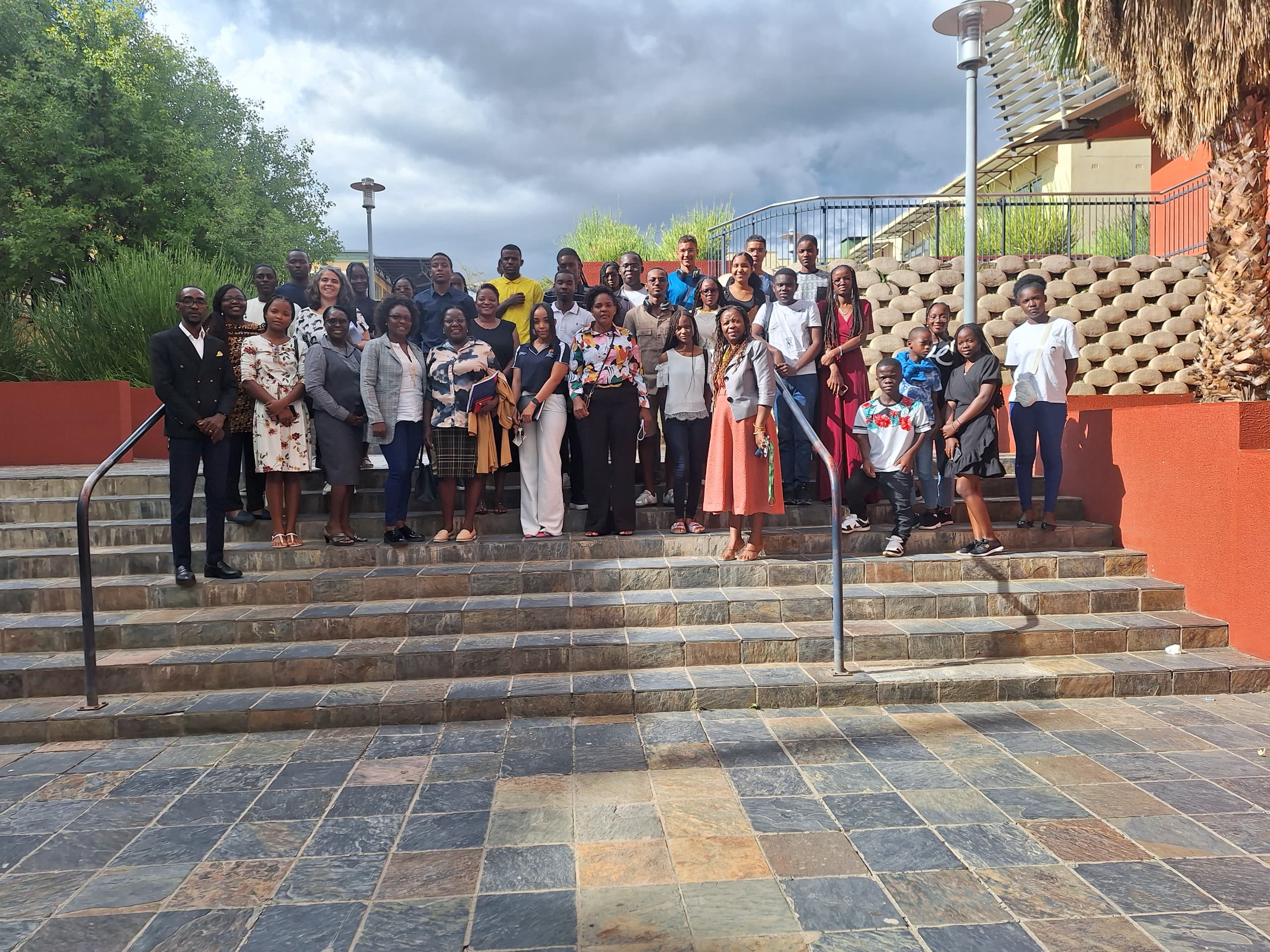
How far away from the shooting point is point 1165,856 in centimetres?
305

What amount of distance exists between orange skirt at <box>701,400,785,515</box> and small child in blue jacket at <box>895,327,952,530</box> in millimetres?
1300

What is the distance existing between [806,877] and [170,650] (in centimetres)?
430

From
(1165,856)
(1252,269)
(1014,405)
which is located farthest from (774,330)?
(1165,856)

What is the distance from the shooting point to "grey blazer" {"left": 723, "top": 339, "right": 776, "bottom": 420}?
599cm

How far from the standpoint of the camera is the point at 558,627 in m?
5.51

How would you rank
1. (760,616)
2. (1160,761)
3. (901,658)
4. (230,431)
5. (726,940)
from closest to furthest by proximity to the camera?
(726,940) → (1160,761) → (901,658) → (760,616) → (230,431)

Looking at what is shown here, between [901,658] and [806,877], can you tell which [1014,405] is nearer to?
[901,658]

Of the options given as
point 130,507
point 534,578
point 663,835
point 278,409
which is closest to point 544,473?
point 534,578

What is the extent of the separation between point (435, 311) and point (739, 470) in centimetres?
320

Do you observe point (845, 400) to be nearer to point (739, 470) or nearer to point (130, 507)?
point (739, 470)

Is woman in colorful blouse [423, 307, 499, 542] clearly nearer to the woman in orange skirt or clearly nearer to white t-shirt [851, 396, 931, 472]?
the woman in orange skirt

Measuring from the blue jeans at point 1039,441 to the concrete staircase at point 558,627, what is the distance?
13.8 inches

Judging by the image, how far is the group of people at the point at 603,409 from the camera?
6.02 meters

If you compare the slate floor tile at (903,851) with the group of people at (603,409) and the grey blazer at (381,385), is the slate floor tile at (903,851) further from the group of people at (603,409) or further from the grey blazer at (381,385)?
the grey blazer at (381,385)
